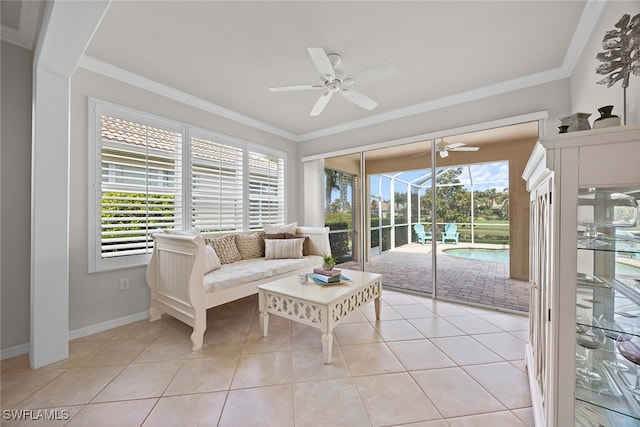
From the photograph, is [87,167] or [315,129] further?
[315,129]

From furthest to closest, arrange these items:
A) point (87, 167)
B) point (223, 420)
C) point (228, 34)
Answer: point (87, 167), point (228, 34), point (223, 420)

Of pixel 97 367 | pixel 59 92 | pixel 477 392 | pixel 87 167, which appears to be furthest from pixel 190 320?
pixel 477 392

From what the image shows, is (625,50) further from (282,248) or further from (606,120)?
(282,248)

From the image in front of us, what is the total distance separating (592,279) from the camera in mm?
1001

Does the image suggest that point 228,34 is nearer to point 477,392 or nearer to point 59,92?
point 59,92

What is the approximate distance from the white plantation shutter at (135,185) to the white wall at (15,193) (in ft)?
1.58

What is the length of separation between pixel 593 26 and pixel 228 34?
273 cm

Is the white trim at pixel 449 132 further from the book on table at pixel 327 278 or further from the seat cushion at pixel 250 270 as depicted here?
the book on table at pixel 327 278

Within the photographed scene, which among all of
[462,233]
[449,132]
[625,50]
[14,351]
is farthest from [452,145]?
[14,351]

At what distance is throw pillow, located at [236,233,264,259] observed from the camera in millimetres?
3342

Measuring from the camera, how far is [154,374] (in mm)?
1740

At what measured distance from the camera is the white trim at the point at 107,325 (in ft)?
7.41

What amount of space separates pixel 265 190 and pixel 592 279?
3.75 m

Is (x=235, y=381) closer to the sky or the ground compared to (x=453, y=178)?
closer to the ground
